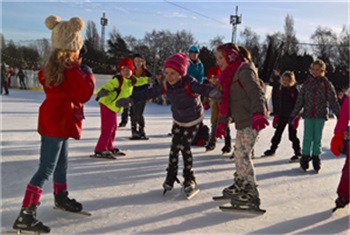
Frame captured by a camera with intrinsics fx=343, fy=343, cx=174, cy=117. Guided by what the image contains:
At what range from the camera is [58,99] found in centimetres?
271

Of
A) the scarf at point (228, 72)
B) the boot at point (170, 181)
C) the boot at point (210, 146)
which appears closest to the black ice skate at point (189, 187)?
the boot at point (170, 181)

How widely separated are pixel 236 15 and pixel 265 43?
11.4 meters

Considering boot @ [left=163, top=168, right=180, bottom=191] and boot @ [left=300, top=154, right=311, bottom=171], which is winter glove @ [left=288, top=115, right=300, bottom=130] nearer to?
boot @ [left=300, top=154, right=311, bottom=171]

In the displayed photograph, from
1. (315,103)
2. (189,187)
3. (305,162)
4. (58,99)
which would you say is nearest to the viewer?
(58,99)

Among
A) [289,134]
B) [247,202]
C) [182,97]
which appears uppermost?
[182,97]

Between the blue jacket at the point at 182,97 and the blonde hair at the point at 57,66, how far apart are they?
87 cm

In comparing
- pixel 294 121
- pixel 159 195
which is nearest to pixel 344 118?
pixel 159 195

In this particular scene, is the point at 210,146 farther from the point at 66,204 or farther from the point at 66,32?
the point at 66,32

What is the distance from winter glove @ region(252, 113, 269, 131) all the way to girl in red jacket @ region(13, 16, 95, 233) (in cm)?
141

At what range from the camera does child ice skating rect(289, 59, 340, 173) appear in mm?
4750

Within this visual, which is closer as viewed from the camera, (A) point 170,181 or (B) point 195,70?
(A) point 170,181

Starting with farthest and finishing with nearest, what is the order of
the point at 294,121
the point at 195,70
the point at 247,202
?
1. the point at 195,70
2. the point at 294,121
3. the point at 247,202

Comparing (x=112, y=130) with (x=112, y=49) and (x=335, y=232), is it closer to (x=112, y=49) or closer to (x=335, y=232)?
(x=335, y=232)

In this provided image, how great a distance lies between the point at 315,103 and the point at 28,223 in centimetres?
392
